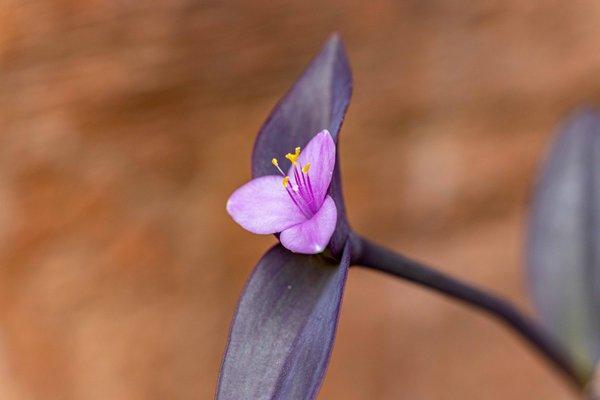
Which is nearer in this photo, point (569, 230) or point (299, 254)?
point (299, 254)

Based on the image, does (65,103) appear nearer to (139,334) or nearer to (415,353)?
(139,334)

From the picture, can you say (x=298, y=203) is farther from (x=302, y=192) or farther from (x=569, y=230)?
(x=569, y=230)

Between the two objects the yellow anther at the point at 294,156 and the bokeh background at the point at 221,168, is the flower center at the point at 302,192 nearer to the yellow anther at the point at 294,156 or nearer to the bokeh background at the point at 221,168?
the yellow anther at the point at 294,156

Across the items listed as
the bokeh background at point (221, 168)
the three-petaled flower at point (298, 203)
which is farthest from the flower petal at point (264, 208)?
the bokeh background at point (221, 168)

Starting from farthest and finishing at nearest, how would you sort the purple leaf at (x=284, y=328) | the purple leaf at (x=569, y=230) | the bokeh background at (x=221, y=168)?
the purple leaf at (x=569, y=230)
the bokeh background at (x=221, y=168)
the purple leaf at (x=284, y=328)

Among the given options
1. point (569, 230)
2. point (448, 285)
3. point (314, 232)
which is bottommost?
point (569, 230)

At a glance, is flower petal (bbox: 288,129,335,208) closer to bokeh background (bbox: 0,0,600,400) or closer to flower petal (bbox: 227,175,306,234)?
flower petal (bbox: 227,175,306,234)

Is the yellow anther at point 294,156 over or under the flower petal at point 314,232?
over

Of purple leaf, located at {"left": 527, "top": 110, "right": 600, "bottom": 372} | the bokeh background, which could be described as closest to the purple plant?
the bokeh background

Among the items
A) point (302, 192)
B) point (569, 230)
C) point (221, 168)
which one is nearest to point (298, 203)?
point (302, 192)
